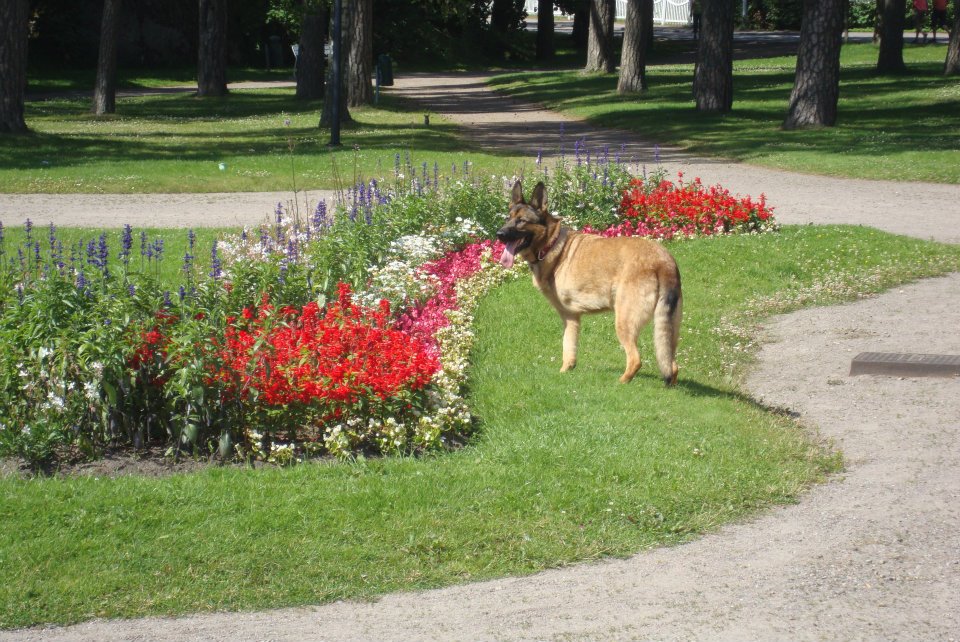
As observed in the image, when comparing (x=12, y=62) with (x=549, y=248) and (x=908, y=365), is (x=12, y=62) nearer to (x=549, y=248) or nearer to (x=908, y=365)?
(x=549, y=248)

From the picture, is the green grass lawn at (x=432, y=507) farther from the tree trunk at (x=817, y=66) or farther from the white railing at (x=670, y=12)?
the white railing at (x=670, y=12)

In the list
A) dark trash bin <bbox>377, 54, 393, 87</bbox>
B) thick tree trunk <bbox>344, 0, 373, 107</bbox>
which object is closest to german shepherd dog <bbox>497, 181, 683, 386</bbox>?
thick tree trunk <bbox>344, 0, 373, 107</bbox>

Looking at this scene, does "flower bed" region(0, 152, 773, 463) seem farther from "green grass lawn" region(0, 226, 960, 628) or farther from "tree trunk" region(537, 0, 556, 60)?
"tree trunk" region(537, 0, 556, 60)

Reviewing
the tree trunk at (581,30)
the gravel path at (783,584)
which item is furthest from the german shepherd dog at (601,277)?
the tree trunk at (581,30)

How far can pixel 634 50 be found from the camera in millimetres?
38281

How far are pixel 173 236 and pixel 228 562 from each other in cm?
979

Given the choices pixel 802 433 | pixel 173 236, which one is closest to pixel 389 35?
pixel 173 236

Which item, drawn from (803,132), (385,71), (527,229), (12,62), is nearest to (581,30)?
(385,71)

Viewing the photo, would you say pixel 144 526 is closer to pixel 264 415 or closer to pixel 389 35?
pixel 264 415

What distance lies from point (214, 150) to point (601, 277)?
18.4 metres

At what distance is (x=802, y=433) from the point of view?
801 centimetres

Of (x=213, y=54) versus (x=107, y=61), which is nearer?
(x=107, y=61)

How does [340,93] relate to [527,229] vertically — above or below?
above

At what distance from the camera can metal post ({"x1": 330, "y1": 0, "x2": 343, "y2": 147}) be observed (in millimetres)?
23188
